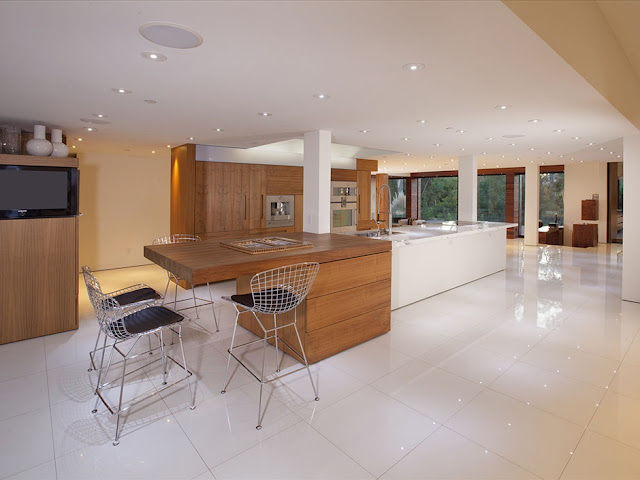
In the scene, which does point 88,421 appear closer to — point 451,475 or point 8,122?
point 451,475

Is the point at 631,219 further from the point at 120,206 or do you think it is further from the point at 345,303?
the point at 120,206

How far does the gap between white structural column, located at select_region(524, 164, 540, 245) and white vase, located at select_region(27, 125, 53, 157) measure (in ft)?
38.7

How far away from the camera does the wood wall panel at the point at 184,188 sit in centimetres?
595

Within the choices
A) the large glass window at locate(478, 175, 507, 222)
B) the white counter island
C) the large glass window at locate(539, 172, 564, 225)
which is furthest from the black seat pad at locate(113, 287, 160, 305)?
the large glass window at locate(539, 172, 564, 225)

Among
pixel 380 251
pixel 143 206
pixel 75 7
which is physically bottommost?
pixel 380 251

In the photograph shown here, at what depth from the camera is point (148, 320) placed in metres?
2.61

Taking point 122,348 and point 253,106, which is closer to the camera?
point 253,106

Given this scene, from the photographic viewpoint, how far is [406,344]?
370 centimetres

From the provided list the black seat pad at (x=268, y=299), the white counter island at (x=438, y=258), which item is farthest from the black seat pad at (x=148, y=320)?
the white counter island at (x=438, y=258)

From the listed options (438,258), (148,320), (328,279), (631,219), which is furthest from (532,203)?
(148,320)

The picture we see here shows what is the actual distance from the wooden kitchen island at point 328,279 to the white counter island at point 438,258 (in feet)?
2.27

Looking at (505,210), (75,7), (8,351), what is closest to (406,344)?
(75,7)

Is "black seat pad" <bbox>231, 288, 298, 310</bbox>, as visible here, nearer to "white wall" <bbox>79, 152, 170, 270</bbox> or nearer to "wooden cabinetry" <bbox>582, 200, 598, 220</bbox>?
"white wall" <bbox>79, 152, 170, 270</bbox>

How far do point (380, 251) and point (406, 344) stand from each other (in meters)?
0.97
